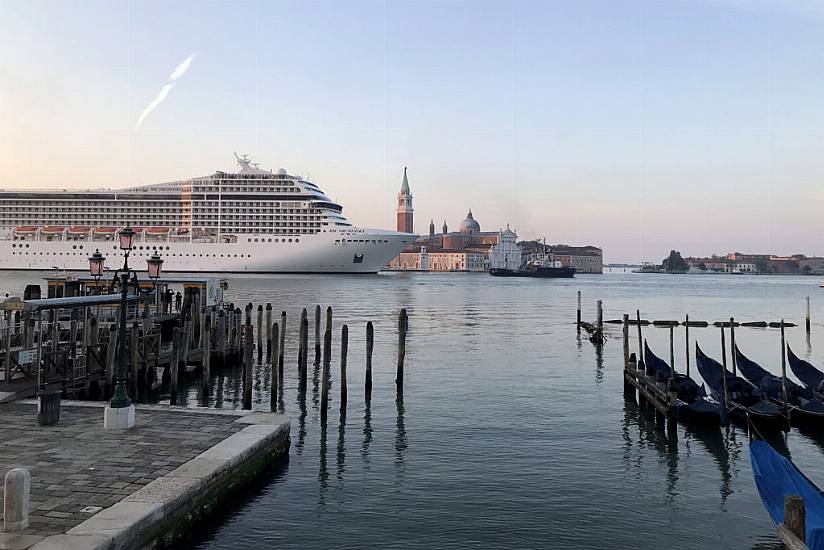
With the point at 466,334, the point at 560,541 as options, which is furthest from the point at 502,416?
the point at 466,334

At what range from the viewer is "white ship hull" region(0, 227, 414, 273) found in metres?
87.9

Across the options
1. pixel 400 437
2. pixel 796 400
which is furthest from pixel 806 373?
pixel 400 437

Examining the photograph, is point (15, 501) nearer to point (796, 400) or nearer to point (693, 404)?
point (693, 404)

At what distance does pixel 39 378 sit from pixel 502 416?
33.6 feet

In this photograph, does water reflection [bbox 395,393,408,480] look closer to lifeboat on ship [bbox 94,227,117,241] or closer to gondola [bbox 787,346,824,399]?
gondola [bbox 787,346,824,399]

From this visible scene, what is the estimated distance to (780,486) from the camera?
335 inches

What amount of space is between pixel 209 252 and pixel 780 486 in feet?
282

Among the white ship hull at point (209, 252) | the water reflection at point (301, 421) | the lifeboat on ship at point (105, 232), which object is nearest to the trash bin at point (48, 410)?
the water reflection at point (301, 421)

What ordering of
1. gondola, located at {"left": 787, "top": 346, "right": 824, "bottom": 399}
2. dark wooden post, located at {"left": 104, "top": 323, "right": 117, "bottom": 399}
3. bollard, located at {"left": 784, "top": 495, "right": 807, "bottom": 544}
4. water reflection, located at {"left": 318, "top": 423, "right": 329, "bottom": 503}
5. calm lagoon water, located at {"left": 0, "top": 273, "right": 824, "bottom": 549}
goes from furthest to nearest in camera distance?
gondola, located at {"left": 787, "top": 346, "right": 824, "bottom": 399}
dark wooden post, located at {"left": 104, "top": 323, "right": 117, "bottom": 399}
water reflection, located at {"left": 318, "top": 423, "right": 329, "bottom": 503}
calm lagoon water, located at {"left": 0, "top": 273, "right": 824, "bottom": 549}
bollard, located at {"left": 784, "top": 495, "right": 807, "bottom": 544}

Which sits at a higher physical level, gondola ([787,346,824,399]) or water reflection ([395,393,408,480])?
gondola ([787,346,824,399])

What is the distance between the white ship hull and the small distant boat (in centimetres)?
8137

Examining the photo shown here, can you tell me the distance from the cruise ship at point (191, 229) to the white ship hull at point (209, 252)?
0.44 ft

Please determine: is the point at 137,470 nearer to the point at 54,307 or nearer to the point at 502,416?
the point at 54,307

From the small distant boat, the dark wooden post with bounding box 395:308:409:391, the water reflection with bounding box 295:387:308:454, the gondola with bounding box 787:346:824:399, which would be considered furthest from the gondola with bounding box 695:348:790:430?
the water reflection with bounding box 295:387:308:454
